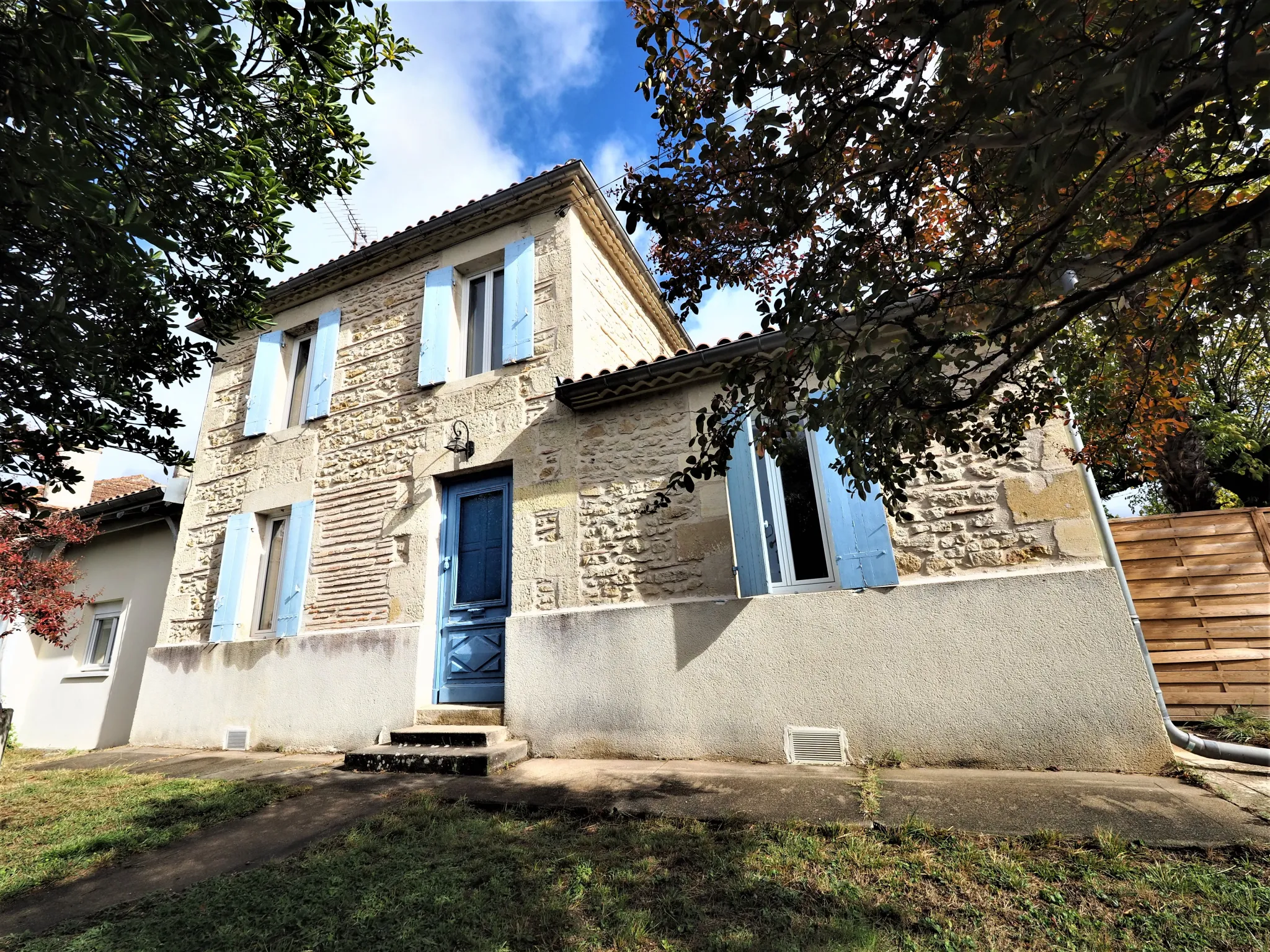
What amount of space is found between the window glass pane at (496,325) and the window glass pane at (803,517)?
347 centimetres

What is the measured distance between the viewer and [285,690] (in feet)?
19.9

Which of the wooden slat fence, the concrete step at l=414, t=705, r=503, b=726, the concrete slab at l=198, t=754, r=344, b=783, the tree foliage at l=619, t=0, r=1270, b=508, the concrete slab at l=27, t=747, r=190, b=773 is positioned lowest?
the concrete slab at l=198, t=754, r=344, b=783

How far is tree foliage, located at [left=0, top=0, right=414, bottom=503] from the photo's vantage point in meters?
2.13

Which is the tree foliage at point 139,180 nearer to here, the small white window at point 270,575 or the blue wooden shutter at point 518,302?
the blue wooden shutter at point 518,302

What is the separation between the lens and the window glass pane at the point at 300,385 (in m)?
7.49

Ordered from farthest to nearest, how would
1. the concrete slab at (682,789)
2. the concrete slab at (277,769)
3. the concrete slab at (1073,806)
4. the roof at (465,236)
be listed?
the roof at (465,236), the concrete slab at (277,769), the concrete slab at (682,789), the concrete slab at (1073,806)

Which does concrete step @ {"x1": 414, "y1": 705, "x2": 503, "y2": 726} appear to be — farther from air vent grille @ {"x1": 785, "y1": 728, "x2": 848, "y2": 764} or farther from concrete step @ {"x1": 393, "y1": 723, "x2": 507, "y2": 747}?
air vent grille @ {"x1": 785, "y1": 728, "x2": 848, "y2": 764}

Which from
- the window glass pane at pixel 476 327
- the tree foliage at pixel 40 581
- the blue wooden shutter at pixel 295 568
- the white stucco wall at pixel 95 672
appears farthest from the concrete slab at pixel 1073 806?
the white stucco wall at pixel 95 672

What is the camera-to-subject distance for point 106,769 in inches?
208

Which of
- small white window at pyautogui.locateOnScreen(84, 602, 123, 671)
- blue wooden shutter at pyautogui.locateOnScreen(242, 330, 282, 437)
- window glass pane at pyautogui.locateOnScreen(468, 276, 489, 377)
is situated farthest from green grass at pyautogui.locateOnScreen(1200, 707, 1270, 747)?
small white window at pyautogui.locateOnScreen(84, 602, 123, 671)

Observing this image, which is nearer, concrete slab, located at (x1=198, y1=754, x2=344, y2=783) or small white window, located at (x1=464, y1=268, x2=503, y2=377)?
concrete slab, located at (x1=198, y1=754, x2=344, y2=783)

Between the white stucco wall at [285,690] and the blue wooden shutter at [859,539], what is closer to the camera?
the blue wooden shutter at [859,539]

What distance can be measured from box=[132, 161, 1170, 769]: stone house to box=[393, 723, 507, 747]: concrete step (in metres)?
0.30

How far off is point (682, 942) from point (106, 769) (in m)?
6.15
